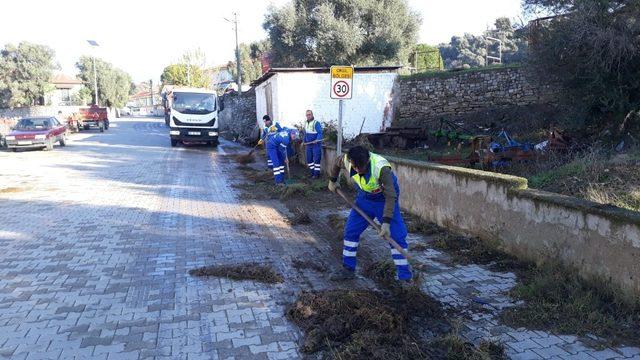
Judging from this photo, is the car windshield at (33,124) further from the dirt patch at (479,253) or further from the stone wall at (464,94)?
the dirt patch at (479,253)

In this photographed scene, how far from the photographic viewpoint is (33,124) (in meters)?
20.8

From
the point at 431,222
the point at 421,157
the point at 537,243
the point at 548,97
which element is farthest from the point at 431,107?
the point at 537,243

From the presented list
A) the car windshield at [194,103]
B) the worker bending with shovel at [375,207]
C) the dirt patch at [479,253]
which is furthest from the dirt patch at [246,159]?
the worker bending with shovel at [375,207]

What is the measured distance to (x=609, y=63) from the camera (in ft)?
31.1

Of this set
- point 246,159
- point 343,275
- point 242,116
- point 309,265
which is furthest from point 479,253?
point 242,116

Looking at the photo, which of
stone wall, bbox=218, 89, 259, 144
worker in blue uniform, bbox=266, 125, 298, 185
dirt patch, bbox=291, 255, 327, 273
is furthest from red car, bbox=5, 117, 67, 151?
dirt patch, bbox=291, 255, 327, 273

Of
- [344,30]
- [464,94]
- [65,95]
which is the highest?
[344,30]

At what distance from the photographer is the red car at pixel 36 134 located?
764 inches

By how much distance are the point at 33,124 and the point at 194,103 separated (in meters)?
7.18

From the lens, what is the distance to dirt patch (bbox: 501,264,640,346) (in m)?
3.77

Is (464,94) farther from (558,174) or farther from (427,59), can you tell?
(558,174)

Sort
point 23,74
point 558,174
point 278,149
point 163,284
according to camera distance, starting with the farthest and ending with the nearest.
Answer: point 23,74
point 278,149
point 558,174
point 163,284

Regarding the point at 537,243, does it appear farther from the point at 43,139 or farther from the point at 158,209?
the point at 43,139

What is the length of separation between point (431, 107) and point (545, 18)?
6576mm
